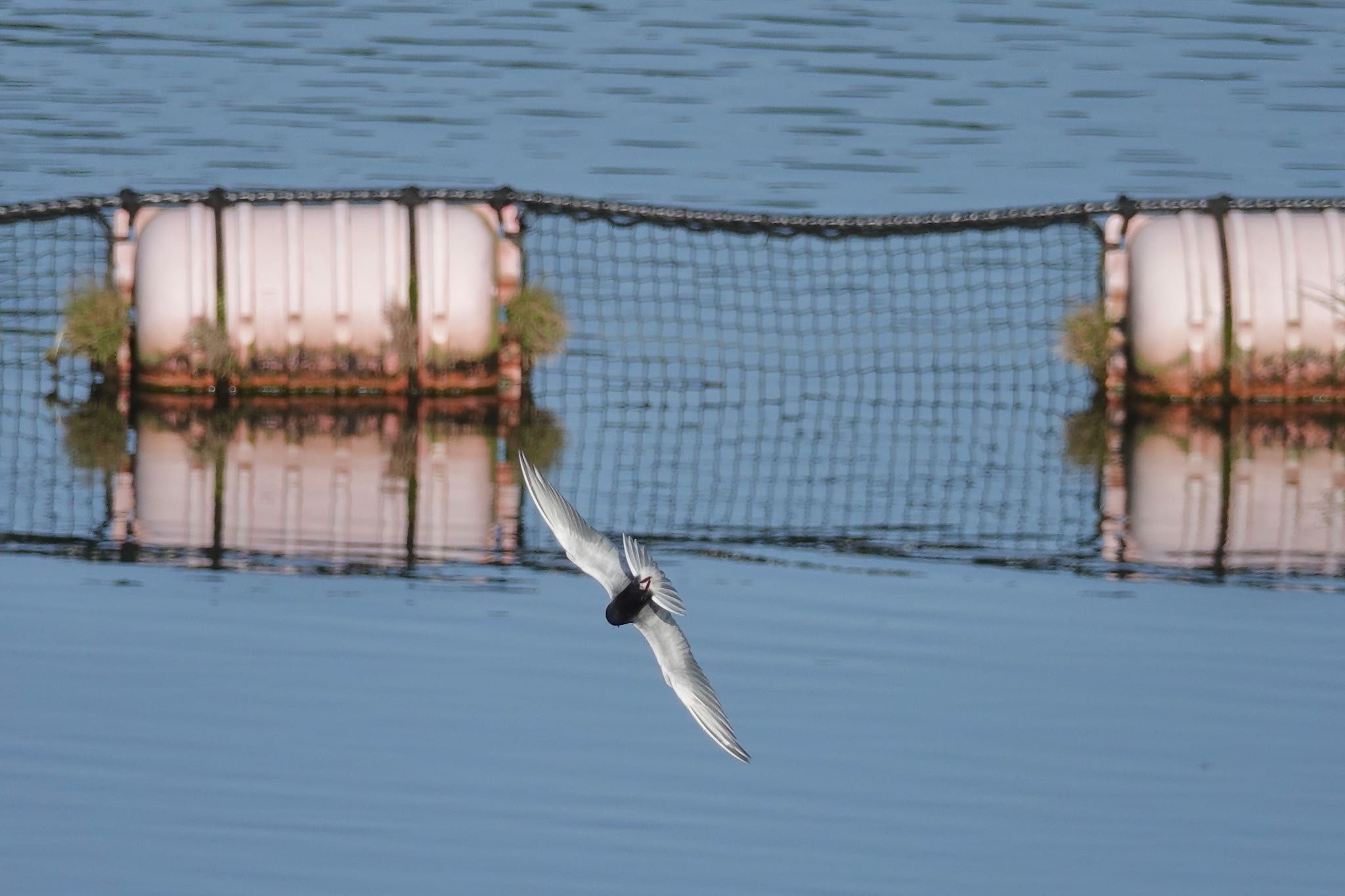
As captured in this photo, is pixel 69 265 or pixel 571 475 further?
pixel 69 265

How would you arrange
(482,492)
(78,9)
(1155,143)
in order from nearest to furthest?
(482,492)
(1155,143)
(78,9)

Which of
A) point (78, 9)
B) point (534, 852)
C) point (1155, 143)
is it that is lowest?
point (534, 852)

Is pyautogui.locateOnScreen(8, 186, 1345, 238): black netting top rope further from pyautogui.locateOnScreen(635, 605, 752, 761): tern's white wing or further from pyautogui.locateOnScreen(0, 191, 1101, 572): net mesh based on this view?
pyautogui.locateOnScreen(635, 605, 752, 761): tern's white wing

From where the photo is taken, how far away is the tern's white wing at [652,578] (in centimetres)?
994

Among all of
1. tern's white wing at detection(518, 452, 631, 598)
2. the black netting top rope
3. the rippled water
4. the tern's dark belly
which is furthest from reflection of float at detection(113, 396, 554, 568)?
the rippled water

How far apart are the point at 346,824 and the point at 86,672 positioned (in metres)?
2.22

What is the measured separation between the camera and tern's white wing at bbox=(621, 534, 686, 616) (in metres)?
9.94

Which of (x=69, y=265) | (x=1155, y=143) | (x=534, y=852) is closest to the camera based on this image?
(x=534, y=852)

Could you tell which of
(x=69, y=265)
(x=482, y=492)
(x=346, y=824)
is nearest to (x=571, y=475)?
(x=482, y=492)

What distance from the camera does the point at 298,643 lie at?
43.8 ft

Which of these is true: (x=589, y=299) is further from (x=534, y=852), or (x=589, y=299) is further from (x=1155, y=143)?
(x=534, y=852)

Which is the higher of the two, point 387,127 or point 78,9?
point 78,9

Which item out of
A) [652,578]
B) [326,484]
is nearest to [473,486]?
[326,484]

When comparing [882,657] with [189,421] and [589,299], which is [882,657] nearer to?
[189,421]
